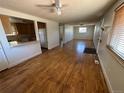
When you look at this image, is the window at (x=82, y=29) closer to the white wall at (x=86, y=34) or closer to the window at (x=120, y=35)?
the white wall at (x=86, y=34)

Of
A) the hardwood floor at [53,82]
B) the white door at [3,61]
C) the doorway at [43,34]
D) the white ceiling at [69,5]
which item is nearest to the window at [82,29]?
the doorway at [43,34]

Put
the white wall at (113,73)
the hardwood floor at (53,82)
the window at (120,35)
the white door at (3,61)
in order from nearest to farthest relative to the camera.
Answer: the white wall at (113,73)
the window at (120,35)
the hardwood floor at (53,82)
the white door at (3,61)

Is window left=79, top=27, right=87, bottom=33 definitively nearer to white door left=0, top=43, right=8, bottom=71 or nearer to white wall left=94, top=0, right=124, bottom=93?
white wall left=94, top=0, right=124, bottom=93

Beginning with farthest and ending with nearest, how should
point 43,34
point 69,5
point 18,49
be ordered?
point 43,34, point 18,49, point 69,5

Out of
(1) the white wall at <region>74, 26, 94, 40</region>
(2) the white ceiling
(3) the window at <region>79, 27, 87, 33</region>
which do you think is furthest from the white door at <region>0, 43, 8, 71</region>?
(3) the window at <region>79, 27, 87, 33</region>

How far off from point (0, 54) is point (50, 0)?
7.92 ft

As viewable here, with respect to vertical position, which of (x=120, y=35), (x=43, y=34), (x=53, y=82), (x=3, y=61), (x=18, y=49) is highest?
(x=120, y=35)

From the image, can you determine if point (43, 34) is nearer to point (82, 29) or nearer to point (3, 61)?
point (3, 61)

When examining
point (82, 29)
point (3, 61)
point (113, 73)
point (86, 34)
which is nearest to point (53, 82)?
point (113, 73)

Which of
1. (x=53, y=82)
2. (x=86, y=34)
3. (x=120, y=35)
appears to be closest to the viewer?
(x=120, y=35)

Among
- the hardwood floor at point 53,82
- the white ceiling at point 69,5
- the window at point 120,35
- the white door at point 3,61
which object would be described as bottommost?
the hardwood floor at point 53,82

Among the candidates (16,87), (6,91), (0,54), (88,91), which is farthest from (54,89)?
(0,54)

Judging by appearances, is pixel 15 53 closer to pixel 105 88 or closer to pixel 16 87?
pixel 16 87

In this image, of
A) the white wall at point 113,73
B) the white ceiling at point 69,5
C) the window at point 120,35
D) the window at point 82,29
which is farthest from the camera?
the window at point 82,29
